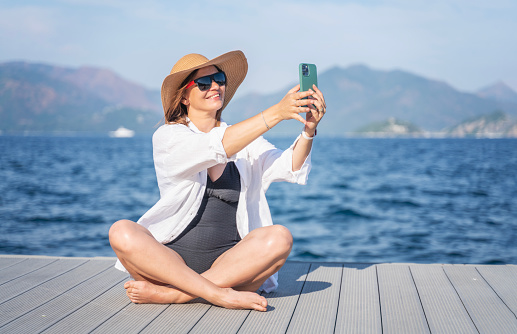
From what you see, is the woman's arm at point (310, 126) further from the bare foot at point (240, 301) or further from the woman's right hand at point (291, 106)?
the bare foot at point (240, 301)

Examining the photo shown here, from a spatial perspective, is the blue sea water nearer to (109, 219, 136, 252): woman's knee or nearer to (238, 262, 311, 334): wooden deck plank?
(238, 262, 311, 334): wooden deck plank

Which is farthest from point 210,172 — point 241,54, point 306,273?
point 306,273

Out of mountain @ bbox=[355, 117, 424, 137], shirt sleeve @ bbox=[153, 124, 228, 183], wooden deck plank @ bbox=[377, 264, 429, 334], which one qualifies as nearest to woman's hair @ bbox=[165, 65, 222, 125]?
shirt sleeve @ bbox=[153, 124, 228, 183]

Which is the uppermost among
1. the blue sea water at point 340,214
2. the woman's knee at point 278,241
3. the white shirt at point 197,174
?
the white shirt at point 197,174

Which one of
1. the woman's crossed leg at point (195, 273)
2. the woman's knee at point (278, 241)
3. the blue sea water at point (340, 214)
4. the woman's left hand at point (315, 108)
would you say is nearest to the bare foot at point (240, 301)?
the woman's crossed leg at point (195, 273)

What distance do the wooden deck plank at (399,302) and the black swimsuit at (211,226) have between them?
890 mm

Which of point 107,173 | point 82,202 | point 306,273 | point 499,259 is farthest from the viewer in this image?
point 107,173

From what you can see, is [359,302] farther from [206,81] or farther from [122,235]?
[206,81]

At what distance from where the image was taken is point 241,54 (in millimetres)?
2877

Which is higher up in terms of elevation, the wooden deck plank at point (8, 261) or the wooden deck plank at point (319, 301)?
the wooden deck plank at point (8, 261)

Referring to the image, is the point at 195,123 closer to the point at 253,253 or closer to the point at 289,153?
the point at 289,153

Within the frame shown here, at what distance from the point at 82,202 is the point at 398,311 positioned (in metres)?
14.2

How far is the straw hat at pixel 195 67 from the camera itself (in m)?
2.72

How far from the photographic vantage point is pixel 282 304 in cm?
272
